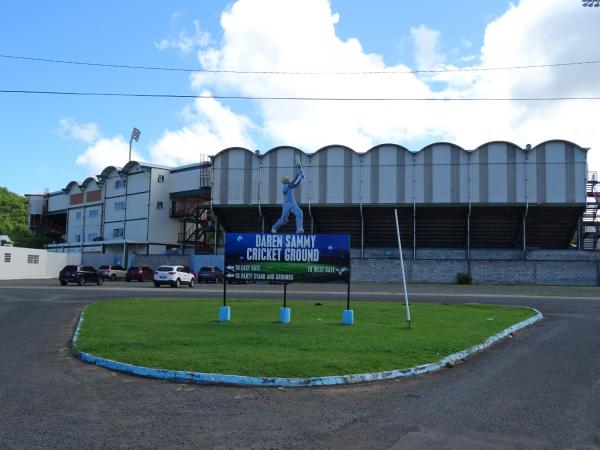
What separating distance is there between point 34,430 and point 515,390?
20.5 feet

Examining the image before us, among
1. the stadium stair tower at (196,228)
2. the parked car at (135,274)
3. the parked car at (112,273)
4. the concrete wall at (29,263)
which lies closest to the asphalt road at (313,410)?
the parked car at (135,274)

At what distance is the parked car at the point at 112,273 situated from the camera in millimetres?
52562

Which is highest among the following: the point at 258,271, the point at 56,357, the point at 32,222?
the point at 32,222

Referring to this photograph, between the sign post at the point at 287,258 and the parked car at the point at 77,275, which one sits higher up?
the sign post at the point at 287,258

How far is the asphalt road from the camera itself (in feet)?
19.2

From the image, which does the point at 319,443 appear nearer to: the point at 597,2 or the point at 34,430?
the point at 34,430

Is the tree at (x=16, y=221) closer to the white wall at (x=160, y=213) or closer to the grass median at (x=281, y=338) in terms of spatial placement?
the white wall at (x=160, y=213)

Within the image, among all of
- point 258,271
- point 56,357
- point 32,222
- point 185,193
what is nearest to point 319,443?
point 56,357

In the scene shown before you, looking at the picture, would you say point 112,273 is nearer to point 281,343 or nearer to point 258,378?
point 281,343

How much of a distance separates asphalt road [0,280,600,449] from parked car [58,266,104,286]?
30.5m

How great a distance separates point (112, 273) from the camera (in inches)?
2083

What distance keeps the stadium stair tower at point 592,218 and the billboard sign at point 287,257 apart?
40.8m

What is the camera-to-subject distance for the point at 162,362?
948 cm

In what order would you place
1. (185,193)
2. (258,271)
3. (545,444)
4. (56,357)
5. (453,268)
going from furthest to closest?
(185,193)
(453,268)
(258,271)
(56,357)
(545,444)
